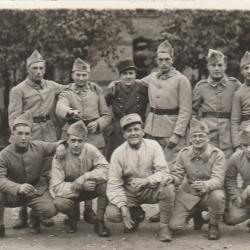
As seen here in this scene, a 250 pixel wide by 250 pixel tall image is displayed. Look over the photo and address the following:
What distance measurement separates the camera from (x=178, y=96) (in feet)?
24.3

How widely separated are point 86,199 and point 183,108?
1494mm

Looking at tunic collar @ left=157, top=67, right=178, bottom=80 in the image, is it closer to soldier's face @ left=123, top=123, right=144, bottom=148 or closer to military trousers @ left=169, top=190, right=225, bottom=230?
soldier's face @ left=123, top=123, right=144, bottom=148

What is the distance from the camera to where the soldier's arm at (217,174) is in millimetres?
6463

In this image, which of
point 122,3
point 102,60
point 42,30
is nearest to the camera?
point 122,3

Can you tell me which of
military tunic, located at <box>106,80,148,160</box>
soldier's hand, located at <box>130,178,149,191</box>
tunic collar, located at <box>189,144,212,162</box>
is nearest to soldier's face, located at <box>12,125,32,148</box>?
soldier's hand, located at <box>130,178,149,191</box>

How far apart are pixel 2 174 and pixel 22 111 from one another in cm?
102

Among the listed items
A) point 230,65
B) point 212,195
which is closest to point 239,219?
point 212,195

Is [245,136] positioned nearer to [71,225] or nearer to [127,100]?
[127,100]

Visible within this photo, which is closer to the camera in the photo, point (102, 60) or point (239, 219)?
point (239, 219)

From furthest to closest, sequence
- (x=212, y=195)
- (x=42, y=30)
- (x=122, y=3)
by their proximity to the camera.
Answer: (x=42, y=30), (x=122, y=3), (x=212, y=195)

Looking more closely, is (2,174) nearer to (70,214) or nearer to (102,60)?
(70,214)

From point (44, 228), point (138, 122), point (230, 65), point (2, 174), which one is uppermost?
point (230, 65)

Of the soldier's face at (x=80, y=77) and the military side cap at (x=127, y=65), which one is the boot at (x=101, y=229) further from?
the military side cap at (x=127, y=65)

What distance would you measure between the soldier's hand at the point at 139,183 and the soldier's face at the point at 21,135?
1.18 m
